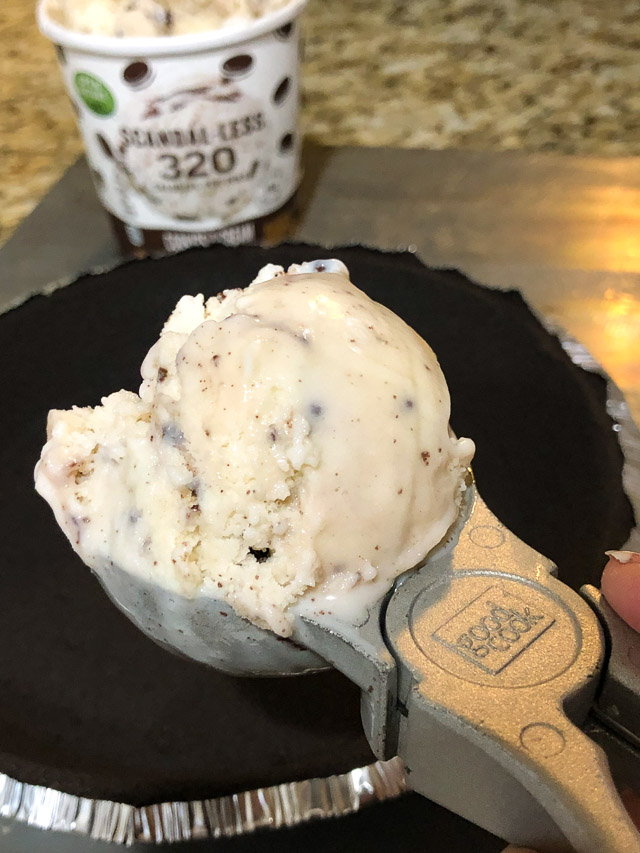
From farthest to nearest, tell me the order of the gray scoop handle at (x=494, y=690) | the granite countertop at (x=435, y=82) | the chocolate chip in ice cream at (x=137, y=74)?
the granite countertop at (x=435, y=82) < the chocolate chip in ice cream at (x=137, y=74) < the gray scoop handle at (x=494, y=690)

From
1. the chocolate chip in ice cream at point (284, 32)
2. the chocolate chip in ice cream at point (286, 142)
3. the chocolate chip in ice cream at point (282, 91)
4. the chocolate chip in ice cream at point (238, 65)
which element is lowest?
the chocolate chip in ice cream at point (286, 142)

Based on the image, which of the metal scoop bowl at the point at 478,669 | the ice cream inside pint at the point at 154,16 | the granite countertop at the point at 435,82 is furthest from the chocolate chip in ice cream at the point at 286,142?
the metal scoop bowl at the point at 478,669

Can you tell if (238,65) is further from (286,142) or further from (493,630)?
(493,630)

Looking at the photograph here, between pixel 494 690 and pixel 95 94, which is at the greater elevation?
pixel 95 94

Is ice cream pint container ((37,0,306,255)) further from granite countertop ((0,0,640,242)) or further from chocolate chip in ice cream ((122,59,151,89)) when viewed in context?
granite countertop ((0,0,640,242))

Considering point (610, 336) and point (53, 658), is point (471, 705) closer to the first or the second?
point (53, 658)

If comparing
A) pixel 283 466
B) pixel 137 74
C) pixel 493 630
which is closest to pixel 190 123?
pixel 137 74

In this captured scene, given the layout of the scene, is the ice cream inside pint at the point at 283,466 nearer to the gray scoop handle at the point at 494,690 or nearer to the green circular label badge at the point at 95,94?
the gray scoop handle at the point at 494,690
